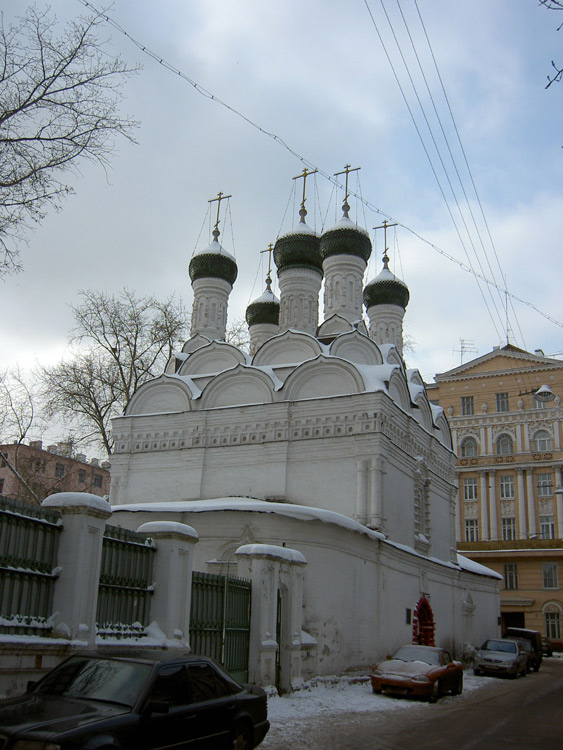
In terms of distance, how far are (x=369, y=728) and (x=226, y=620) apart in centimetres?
207

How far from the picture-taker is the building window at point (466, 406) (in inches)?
1299

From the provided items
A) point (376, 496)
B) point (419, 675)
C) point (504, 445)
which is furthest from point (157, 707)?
point (504, 445)

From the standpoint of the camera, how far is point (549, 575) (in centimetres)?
2881

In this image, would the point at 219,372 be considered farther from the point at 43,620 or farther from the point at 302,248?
the point at 43,620

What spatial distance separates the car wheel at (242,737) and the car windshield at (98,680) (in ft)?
3.32

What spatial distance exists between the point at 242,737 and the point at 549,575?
85.5 feet

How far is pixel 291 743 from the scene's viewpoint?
23.2 feet

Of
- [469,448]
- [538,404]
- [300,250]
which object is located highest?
[300,250]

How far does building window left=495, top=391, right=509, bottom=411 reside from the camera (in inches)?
1268

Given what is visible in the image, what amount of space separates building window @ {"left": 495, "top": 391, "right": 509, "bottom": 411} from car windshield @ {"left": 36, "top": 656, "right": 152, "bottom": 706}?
29152 mm

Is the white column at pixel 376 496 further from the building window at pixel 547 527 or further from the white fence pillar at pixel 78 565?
the building window at pixel 547 527

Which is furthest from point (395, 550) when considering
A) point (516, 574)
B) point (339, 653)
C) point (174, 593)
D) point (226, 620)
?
point (516, 574)

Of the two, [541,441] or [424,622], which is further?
[541,441]

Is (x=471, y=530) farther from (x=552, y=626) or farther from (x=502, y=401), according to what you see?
(x=502, y=401)
